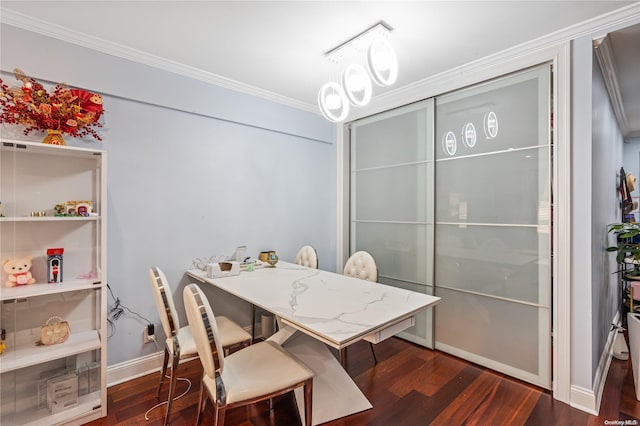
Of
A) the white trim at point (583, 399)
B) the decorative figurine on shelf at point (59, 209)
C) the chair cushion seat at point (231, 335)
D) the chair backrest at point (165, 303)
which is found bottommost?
the white trim at point (583, 399)

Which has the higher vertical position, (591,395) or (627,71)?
(627,71)

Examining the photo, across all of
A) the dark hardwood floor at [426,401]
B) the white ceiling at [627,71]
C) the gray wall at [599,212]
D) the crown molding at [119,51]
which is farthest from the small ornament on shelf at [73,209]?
the white ceiling at [627,71]

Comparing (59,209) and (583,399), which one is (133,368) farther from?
(583,399)

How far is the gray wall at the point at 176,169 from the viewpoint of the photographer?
2.14 meters

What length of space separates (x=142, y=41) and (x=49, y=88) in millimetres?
680

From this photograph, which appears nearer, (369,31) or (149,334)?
(369,31)

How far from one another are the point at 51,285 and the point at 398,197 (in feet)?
9.23

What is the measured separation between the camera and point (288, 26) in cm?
198

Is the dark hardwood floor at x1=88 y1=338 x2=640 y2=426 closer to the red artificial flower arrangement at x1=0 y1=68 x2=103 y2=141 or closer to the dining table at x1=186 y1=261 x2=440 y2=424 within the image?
the dining table at x1=186 y1=261 x2=440 y2=424

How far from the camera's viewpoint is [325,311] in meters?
1.60

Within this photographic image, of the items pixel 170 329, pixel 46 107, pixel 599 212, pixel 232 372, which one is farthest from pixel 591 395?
pixel 46 107

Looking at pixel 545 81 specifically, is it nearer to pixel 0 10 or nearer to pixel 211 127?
pixel 211 127

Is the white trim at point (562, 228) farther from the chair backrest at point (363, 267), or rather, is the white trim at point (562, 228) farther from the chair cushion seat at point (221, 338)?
the chair cushion seat at point (221, 338)

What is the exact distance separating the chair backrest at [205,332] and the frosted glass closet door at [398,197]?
2073 millimetres
